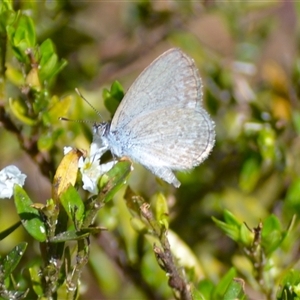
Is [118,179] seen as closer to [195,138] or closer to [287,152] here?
[195,138]

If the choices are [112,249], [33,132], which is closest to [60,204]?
[33,132]

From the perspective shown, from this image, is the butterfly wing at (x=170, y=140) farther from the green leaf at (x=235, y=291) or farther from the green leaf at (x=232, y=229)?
the green leaf at (x=235, y=291)

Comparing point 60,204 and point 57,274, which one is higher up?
point 60,204

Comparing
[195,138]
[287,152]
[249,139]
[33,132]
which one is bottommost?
[287,152]

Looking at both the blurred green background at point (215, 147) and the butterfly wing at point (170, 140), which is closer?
the butterfly wing at point (170, 140)

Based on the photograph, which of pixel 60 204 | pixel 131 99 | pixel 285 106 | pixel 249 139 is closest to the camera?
pixel 60 204

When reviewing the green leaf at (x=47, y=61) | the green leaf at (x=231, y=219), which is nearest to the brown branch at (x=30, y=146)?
the green leaf at (x=47, y=61)

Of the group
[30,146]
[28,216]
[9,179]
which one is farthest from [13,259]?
[30,146]
